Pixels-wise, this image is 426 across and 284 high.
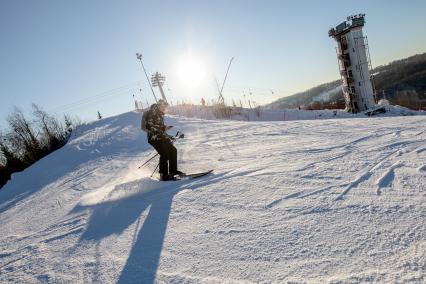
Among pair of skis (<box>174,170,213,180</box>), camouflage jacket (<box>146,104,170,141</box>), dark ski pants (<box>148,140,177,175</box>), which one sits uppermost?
camouflage jacket (<box>146,104,170,141</box>)

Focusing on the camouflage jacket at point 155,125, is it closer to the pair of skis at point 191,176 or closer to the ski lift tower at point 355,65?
the pair of skis at point 191,176

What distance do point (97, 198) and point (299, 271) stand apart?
498 centimetres

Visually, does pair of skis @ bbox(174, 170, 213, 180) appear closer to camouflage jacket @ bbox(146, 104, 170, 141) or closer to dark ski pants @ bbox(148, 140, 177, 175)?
dark ski pants @ bbox(148, 140, 177, 175)

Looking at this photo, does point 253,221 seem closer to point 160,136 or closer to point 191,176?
point 191,176

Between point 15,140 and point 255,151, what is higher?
point 15,140

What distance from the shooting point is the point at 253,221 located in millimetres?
3828

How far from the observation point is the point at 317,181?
4742 mm

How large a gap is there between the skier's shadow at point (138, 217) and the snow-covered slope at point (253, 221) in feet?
0.08

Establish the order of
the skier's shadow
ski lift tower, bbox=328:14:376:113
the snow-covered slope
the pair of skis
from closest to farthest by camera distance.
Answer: the snow-covered slope → the skier's shadow → the pair of skis → ski lift tower, bbox=328:14:376:113

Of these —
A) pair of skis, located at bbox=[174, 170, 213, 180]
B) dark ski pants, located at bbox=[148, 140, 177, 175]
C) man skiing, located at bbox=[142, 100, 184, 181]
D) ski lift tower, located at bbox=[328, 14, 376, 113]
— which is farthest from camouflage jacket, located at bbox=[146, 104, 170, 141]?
ski lift tower, located at bbox=[328, 14, 376, 113]

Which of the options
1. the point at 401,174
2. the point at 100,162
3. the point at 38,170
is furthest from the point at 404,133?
the point at 38,170

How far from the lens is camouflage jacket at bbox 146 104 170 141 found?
7066 millimetres

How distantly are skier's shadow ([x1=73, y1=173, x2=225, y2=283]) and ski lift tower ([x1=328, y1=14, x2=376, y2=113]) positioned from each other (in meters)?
38.5

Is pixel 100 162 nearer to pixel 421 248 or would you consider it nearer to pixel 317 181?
pixel 317 181
